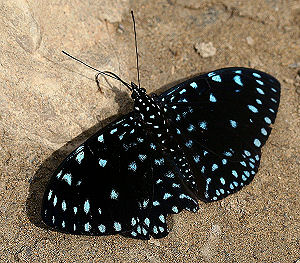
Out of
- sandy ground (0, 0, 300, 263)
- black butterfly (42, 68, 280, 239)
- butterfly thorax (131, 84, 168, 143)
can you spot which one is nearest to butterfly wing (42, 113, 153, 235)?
black butterfly (42, 68, 280, 239)

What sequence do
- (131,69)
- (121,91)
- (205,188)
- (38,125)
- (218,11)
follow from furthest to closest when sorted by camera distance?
(218,11)
(131,69)
(121,91)
(38,125)
(205,188)

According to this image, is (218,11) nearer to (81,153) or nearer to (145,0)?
(145,0)

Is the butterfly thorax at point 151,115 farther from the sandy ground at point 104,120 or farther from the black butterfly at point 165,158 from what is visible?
the sandy ground at point 104,120

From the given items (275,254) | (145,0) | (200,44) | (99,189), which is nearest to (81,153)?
(99,189)

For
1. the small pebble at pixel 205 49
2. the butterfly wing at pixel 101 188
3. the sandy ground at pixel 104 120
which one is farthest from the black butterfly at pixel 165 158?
the small pebble at pixel 205 49

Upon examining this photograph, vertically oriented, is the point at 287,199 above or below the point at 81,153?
below

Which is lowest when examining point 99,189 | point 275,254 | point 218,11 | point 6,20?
point 275,254

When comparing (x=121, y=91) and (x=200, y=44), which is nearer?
(x=121, y=91)

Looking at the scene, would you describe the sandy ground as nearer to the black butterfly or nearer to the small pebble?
the small pebble

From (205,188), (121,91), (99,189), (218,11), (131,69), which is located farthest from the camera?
(218,11)
